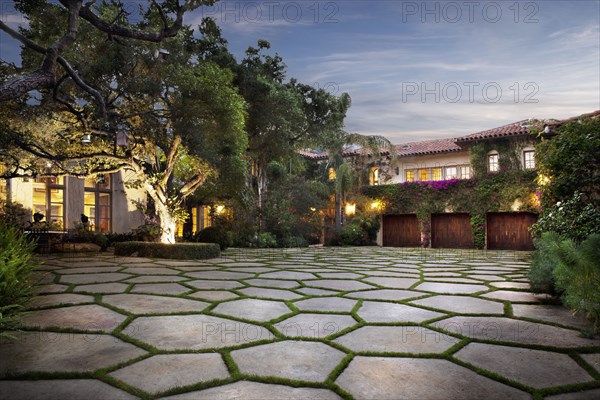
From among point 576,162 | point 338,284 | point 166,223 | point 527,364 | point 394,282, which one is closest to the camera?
point 527,364

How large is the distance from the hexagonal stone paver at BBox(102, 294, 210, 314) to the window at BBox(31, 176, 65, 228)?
11.6m

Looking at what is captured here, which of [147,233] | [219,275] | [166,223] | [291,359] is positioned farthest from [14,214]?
[291,359]

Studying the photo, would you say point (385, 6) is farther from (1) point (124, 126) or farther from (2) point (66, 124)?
(2) point (66, 124)

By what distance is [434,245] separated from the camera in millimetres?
21109

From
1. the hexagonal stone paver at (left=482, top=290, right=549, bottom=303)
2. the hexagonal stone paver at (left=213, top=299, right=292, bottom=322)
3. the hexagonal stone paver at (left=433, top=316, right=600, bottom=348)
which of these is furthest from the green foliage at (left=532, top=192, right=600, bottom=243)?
the hexagonal stone paver at (left=213, top=299, right=292, bottom=322)

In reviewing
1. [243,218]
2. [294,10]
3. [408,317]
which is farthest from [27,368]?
[243,218]

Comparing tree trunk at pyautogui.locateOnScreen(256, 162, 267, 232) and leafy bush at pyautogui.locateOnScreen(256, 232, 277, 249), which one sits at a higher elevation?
tree trunk at pyautogui.locateOnScreen(256, 162, 267, 232)

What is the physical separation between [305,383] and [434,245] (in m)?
20.0

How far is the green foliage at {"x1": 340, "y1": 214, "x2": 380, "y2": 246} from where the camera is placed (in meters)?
20.7

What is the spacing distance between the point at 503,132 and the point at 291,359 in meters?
19.8

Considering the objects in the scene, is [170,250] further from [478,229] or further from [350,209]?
[478,229]

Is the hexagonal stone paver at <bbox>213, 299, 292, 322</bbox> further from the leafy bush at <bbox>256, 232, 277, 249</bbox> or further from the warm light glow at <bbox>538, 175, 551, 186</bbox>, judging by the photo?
the leafy bush at <bbox>256, 232, 277, 249</bbox>

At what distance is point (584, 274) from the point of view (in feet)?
11.3

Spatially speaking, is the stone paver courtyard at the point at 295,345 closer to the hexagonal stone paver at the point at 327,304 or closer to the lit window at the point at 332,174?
the hexagonal stone paver at the point at 327,304
